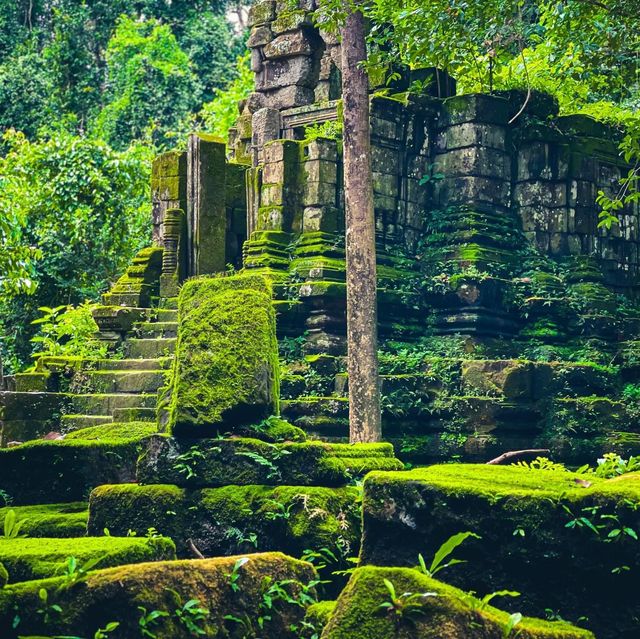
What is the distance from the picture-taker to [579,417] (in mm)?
15375

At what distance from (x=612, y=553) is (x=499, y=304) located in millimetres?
10628

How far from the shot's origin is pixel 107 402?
16.2 m

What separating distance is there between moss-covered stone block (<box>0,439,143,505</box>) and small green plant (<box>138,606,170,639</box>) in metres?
3.71

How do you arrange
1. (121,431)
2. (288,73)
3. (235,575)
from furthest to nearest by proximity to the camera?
(288,73)
(121,431)
(235,575)

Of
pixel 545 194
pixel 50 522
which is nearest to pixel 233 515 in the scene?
pixel 50 522

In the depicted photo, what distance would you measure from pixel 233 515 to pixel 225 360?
1055 mm

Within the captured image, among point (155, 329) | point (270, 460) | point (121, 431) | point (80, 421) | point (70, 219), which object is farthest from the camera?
point (70, 219)

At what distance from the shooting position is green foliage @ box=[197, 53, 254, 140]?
1262 inches

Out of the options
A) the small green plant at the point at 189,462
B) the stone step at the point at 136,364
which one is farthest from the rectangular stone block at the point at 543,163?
the small green plant at the point at 189,462

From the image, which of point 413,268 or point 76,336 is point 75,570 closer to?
point 413,268

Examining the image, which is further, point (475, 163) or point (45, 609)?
point (475, 163)

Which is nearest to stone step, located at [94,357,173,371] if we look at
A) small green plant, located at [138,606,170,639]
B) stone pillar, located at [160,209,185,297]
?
stone pillar, located at [160,209,185,297]

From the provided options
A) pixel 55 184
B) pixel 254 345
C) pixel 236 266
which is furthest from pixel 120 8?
pixel 254 345

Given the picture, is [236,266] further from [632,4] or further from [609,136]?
[632,4]
